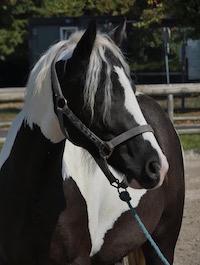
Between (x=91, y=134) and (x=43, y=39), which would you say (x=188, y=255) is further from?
(x=43, y=39)

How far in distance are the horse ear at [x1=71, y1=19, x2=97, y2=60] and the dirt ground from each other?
264cm

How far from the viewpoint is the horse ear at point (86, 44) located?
244cm

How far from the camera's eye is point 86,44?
2490mm

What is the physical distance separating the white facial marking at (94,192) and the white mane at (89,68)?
42 cm

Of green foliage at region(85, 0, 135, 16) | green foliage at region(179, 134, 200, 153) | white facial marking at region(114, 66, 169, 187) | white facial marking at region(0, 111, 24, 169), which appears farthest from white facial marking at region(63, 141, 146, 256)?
green foliage at region(85, 0, 135, 16)

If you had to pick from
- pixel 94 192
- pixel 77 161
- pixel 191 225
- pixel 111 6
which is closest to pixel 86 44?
pixel 77 161

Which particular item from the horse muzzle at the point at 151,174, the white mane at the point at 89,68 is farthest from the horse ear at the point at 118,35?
the horse muzzle at the point at 151,174

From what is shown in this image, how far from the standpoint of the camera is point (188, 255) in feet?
16.0

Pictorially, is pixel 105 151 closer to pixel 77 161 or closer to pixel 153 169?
pixel 153 169

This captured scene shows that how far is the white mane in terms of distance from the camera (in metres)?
2.47

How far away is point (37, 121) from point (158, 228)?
4.48 ft

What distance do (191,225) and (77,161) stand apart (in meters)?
2.86

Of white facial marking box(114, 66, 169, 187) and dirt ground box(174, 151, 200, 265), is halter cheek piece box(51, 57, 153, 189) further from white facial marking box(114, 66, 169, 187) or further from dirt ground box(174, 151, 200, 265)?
dirt ground box(174, 151, 200, 265)

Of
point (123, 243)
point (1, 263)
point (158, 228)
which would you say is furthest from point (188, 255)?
point (1, 263)
